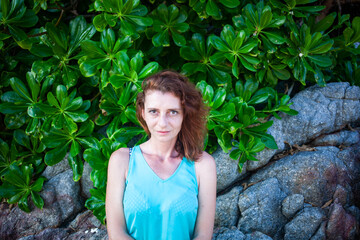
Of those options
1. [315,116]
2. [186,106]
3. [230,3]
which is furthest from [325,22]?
[186,106]

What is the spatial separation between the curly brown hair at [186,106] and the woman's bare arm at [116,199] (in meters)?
0.28

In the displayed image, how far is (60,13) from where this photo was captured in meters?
2.83

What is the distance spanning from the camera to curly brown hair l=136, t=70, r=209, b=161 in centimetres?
162

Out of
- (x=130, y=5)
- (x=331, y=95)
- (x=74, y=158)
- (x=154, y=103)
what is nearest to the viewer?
(x=154, y=103)

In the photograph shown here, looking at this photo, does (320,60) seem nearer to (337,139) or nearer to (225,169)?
(337,139)

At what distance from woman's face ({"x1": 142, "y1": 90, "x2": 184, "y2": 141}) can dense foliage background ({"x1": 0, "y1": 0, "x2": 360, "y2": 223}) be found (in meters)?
0.58

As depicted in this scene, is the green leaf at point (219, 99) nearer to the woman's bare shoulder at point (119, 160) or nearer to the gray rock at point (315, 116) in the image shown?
the gray rock at point (315, 116)

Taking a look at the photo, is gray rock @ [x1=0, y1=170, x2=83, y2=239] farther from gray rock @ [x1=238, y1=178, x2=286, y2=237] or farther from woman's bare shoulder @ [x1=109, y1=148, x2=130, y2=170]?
gray rock @ [x1=238, y1=178, x2=286, y2=237]

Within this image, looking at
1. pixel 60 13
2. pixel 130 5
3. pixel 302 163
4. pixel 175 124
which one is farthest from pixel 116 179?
pixel 60 13

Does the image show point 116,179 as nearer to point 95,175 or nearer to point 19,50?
point 95,175

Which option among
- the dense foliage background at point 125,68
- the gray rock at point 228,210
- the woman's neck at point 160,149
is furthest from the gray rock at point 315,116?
the woman's neck at point 160,149

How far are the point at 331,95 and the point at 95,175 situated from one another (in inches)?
75.6

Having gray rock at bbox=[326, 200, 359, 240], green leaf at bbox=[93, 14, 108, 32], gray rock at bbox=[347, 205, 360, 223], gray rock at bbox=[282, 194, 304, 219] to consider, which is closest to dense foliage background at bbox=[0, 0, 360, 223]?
green leaf at bbox=[93, 14, 108, 32]

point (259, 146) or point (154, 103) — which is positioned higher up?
point (154, 103)
